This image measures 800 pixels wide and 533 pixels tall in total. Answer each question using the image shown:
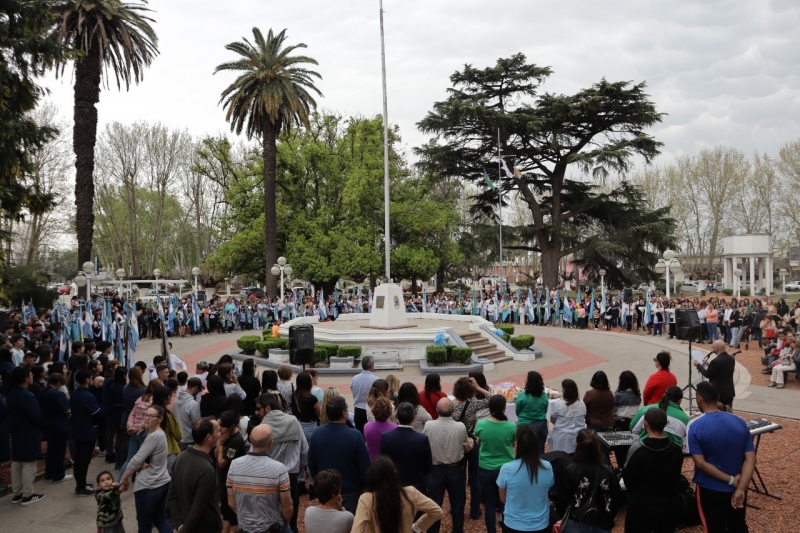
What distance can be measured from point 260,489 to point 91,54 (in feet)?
80.6

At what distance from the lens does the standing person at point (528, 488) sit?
4.61 meters

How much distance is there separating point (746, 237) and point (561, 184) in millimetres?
19404

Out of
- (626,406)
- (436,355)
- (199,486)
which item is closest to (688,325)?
(626,406)

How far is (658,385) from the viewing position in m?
7.49

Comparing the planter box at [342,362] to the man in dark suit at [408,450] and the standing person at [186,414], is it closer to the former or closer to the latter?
the standing person at [186,414]

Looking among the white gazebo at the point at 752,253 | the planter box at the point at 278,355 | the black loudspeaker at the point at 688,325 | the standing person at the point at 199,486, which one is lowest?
the planter box at the point at 278,355

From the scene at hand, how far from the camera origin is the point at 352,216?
1481 inches

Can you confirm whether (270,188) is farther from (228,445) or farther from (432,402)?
(228,445)

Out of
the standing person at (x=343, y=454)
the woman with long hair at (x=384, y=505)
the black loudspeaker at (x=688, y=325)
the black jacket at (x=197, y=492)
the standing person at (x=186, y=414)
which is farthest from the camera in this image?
the black loudspeaker at (x=688, y=325)

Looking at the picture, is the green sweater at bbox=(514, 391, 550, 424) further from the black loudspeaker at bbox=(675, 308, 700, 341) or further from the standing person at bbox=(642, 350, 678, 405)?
the black loudspeaker at bbox=(675, 308, 700, 341)

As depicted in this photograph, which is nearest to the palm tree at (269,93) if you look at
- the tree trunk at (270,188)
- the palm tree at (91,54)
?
the tree trunk at (270,188)

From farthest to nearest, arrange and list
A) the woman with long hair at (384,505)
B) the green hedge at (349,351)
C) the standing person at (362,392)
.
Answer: the green hedge at (349,351) → the standing person at (362,392) → the woman with long hair at (384,505)

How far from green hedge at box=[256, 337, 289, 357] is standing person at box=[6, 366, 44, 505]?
1207 cm

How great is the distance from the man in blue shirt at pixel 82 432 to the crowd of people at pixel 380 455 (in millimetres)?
20
